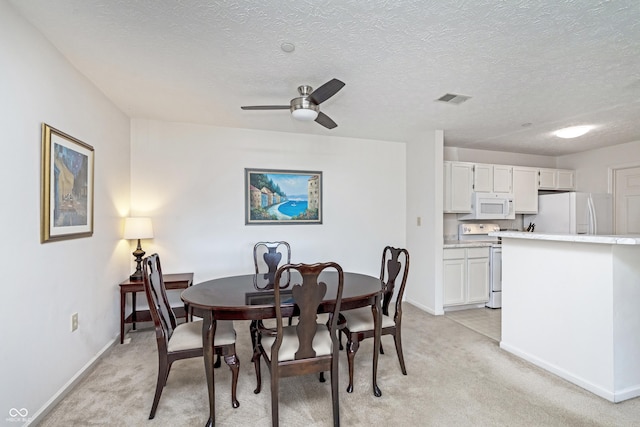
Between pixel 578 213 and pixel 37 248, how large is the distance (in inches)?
242

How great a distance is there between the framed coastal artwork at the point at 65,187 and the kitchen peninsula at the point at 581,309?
3.58 m

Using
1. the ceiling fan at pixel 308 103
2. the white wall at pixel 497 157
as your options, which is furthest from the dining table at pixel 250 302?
the white wall at pixel 497 157

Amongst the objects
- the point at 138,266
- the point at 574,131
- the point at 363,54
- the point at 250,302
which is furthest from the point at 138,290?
the point at 574,131

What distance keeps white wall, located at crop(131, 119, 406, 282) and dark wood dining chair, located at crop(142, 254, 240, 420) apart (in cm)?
161

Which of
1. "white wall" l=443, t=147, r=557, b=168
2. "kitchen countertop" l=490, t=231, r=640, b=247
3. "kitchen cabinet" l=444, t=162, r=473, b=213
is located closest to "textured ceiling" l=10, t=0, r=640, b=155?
"kitchen cabinet" l=444, t=162, r=473, b=213

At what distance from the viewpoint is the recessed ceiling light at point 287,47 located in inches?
77.5

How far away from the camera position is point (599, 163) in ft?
15.9

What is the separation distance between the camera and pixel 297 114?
2.35 m

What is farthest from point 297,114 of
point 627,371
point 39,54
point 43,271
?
point 627,371

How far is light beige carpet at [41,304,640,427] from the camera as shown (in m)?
1.89

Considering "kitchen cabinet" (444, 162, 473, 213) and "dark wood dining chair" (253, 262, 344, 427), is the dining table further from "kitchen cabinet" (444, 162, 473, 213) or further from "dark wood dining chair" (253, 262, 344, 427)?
"kitchen cabinet" (444, 162, 473, 213)

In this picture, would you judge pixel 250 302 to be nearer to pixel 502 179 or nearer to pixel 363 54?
pixel 363 54

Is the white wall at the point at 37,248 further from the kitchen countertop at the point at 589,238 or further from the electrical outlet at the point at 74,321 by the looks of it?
the kitchen countertop at the point at 589,238

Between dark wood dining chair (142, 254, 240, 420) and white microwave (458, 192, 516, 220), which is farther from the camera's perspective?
white microwave (458, 192, 516, 220)
